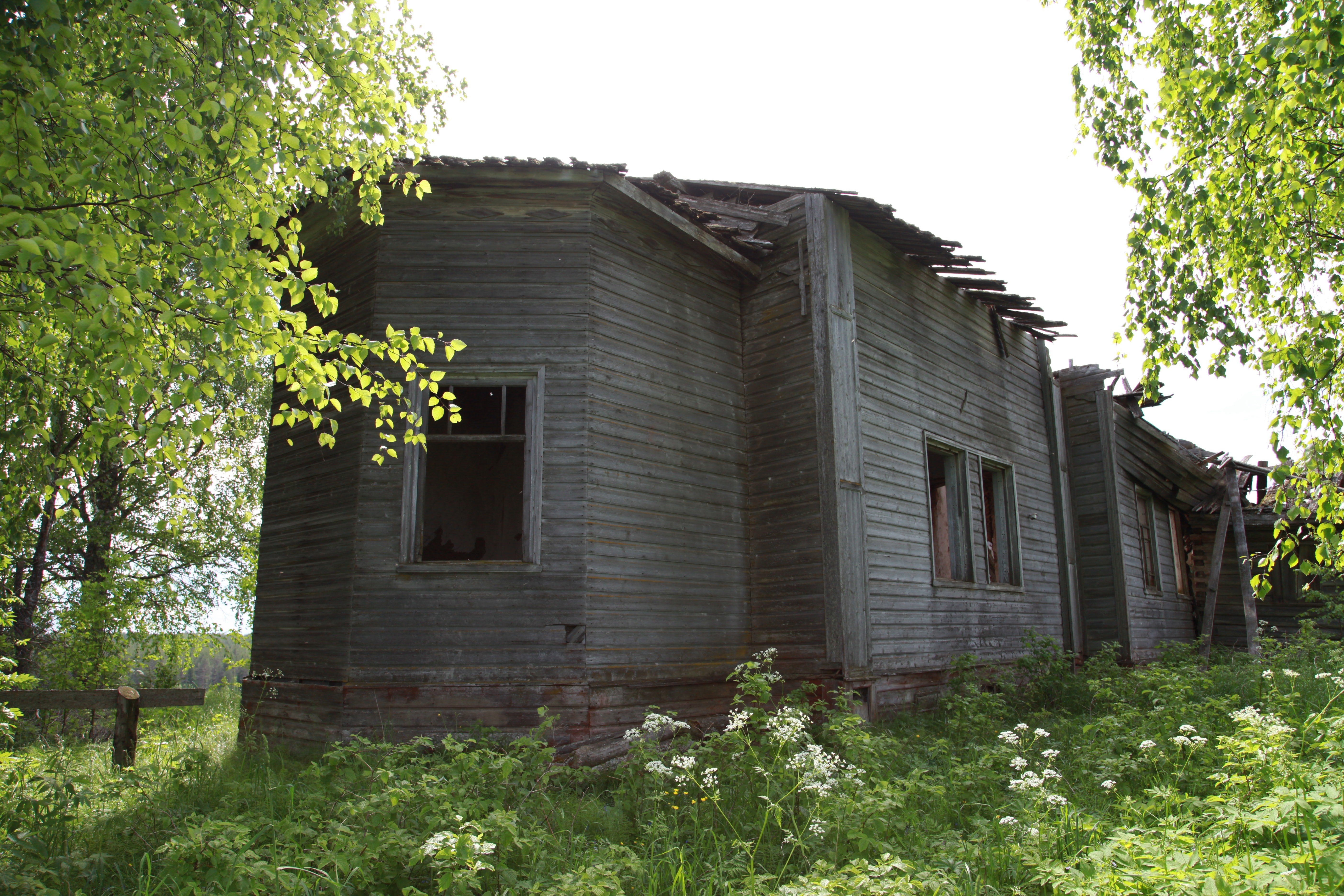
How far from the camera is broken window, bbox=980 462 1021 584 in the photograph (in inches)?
464

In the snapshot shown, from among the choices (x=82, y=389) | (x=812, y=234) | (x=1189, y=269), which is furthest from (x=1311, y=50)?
(x=82, y=389)

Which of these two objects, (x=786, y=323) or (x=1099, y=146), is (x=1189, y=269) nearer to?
(x=1099, y=146)

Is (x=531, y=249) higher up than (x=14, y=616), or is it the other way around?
(x=531, y=249)

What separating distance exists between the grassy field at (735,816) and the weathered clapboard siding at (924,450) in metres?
2.44

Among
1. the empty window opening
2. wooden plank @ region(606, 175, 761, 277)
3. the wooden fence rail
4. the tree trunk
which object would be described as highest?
wooden plank @ region(606, 175, 761, 277)

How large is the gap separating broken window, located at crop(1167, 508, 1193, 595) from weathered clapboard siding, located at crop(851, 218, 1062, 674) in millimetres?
5415

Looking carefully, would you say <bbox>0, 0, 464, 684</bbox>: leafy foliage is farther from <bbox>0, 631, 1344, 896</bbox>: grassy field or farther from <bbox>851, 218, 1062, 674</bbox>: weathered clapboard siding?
<bbox>851, 218, 1062, 674</bbox>: weathered clapboard siding

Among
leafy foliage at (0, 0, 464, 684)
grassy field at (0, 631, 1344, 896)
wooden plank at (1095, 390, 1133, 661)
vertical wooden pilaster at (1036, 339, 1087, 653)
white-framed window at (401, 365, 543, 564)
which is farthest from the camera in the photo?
wooden plank at (1095, 390, 1133, 661)

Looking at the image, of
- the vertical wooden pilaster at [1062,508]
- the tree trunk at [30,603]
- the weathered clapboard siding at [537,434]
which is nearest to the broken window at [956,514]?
the vertical wooden pilaster at [1062,508]

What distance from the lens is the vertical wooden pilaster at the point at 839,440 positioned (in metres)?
8.38

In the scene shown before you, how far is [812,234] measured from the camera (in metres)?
9.30

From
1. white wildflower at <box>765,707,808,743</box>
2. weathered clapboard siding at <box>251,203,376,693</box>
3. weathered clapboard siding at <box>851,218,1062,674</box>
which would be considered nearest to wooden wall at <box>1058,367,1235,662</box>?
weathered clapboard siding at <box>851,218,1062,674</box>

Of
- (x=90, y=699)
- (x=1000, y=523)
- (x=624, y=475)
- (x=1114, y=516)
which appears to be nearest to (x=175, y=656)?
(x=90, y=699)

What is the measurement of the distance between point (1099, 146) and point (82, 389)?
→ 23.9ft
